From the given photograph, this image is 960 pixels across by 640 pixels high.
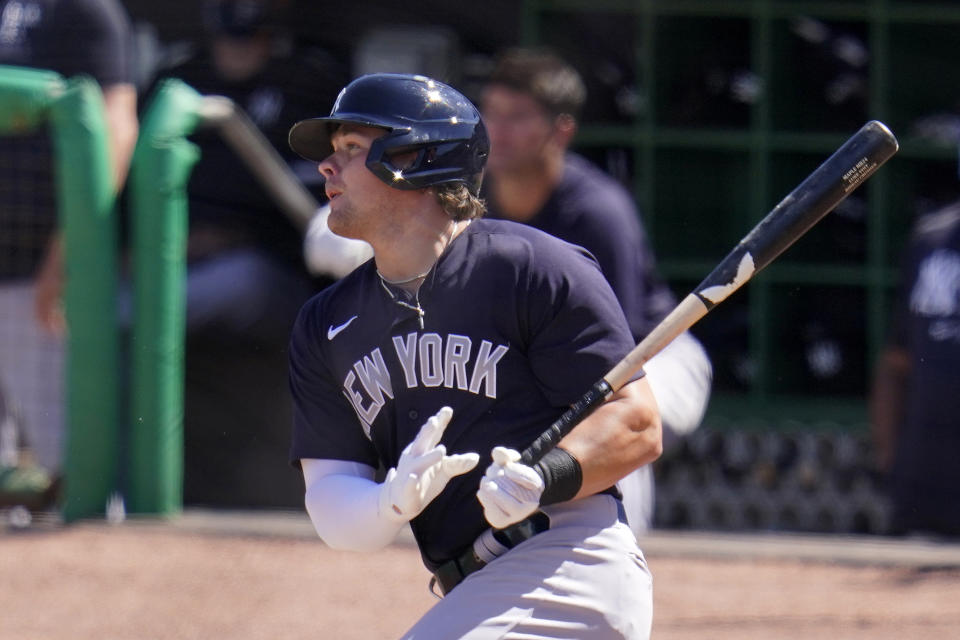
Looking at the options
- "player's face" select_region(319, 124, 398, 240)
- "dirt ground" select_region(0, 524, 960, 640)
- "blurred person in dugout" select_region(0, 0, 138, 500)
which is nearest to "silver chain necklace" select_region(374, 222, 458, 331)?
"player's face" select_region(319, 124, 398, 240)

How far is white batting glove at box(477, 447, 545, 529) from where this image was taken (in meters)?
3.19

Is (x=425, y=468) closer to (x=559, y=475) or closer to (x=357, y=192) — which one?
(x=559, y=475)

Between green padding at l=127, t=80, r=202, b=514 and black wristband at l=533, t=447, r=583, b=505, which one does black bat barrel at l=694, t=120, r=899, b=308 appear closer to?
black wristband at l=533, t=447, r=583, b=505

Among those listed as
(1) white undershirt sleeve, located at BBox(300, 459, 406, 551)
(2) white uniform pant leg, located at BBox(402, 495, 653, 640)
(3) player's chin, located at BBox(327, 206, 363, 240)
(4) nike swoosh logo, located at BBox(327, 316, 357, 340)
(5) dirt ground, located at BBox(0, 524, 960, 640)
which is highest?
(3) player's chin, located at BBox(327, 206, 363, 240)

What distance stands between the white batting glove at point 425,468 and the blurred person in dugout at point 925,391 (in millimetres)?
3934

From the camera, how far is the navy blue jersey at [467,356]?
3.46 metres

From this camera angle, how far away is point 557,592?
3.45 meters

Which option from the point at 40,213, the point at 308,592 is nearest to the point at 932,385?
the point at 308,592

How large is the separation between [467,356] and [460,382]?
6cm

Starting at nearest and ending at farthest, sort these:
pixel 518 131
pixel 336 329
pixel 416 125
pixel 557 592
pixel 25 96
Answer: pixel 557 592, pixel 416 125, pixel 336 329, pixel 518 131, pixel 25 96

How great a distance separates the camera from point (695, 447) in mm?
7859

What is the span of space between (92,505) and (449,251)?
12.9 ft

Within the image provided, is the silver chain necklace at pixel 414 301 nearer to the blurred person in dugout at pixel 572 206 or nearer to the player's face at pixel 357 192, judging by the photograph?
the player's face at pixel 357 192

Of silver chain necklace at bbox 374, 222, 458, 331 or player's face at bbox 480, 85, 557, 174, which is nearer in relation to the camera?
silver chain necklace at bbox 374, 222, 458, 331
